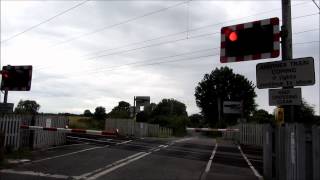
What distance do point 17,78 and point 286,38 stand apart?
41.8 feet

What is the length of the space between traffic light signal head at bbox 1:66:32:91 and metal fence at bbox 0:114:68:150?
1.29 m

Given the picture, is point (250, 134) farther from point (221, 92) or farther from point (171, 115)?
point (171, 115)

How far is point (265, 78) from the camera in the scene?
10273mm

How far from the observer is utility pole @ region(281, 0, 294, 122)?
1024 cm

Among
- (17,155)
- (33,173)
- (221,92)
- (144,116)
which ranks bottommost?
(33,173)

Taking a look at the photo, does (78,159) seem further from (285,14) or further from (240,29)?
(285,14)

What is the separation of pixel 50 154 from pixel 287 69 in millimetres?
10572

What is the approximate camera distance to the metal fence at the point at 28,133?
17359mm

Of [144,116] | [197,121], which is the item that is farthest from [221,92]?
[197,121]

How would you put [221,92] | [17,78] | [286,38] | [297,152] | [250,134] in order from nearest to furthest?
[297,152] → [286,38] → [17,78] → [250,134] → [221,92]

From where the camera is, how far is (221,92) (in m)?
76.5

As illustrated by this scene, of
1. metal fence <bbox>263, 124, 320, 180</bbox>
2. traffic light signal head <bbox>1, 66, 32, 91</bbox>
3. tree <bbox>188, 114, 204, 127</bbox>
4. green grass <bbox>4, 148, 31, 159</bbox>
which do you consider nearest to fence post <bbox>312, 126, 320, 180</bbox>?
metal fence <bbox>263, 124, 320, 180</bbox>

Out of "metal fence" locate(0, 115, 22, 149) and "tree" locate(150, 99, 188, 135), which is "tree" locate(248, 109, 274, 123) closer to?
"tree" locate(150, 99, 188, 135)

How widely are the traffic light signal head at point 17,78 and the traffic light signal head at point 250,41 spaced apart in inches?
436
